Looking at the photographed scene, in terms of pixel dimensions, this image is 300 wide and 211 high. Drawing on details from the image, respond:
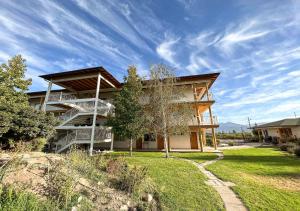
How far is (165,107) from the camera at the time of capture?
1426 cm

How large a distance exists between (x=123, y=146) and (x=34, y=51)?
15.0 m

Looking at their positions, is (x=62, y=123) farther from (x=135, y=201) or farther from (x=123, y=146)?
(x=135, y=201)

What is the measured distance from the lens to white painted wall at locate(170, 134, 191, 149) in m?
20.2

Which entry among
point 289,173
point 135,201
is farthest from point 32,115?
point 289,173

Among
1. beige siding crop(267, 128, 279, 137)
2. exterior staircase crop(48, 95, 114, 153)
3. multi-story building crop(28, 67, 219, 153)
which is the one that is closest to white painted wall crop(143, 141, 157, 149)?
multi-story building crop(28, 67, 219, 153)

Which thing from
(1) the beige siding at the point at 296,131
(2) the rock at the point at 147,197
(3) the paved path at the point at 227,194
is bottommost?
(3) the paved path at the point at 227,194

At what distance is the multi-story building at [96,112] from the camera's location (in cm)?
1673

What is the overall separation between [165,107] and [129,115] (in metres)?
3.57

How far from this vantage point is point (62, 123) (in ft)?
54.7

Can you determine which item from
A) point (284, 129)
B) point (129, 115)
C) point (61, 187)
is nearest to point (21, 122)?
point (129, 115)

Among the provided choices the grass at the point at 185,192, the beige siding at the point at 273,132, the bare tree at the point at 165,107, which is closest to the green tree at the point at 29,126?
the bare tree at the point at 165,107

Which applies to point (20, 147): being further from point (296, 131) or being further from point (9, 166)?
point (296, 131)

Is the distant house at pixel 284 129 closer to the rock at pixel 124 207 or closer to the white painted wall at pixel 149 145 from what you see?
the white painted wall at pixel 149 145

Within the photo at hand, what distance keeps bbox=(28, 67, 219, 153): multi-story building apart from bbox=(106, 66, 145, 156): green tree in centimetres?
236
